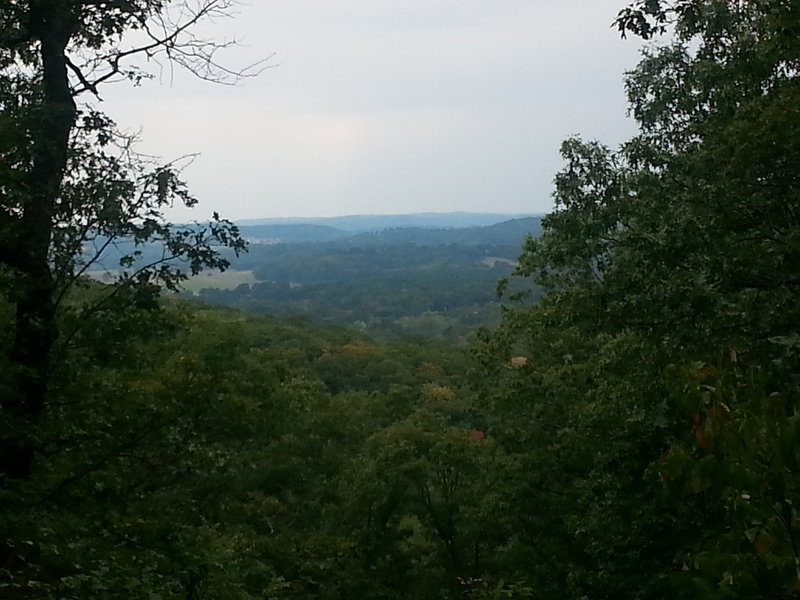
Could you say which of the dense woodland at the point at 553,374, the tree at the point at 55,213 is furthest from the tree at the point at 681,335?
the tree at the point at 55,213

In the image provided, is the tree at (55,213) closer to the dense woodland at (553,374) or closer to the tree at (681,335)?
the dense woodland at (553,374)

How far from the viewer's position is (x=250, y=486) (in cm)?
1984

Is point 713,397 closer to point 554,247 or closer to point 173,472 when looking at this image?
point 173,472

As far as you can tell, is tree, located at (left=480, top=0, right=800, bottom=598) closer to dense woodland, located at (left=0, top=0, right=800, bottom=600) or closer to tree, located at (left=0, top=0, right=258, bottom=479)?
dense woodland, located at (left=0, top=0, right=800, bottom=600)

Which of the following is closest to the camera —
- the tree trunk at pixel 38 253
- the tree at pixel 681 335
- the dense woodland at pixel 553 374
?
the tree at pixel 681 335

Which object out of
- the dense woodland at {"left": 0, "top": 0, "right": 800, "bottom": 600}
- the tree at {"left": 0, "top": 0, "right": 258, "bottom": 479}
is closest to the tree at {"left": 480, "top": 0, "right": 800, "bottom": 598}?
the dense woodland at {"left": 0, "top": 0, "right": 800, "bottom": 600}

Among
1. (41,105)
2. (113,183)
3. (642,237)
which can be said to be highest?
(41,105)

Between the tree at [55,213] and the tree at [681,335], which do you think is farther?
the tree at [55,213]

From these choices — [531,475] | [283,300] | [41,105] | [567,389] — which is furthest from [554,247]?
[283,300]

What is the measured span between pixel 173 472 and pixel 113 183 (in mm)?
3618

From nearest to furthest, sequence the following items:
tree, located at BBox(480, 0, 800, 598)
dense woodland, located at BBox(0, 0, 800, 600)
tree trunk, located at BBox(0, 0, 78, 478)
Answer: tree, located at BBox(480, 0, 800, 598) < dense woodland, located at BBox(0, 0, 800, 600) < tree trunk, located at BBox(0, 0, 78, 478)

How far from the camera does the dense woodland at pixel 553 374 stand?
3.67 metres

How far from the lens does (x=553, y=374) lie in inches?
606

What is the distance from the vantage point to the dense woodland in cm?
367
